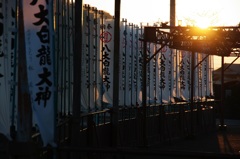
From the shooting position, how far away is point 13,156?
866 centimetres

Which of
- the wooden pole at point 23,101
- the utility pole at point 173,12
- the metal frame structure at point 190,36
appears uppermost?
the utility pole at point 173,12

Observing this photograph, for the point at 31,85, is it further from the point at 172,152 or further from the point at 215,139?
the point at 215,139

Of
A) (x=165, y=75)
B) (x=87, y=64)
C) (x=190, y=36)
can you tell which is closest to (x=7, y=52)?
(x=87, y=64)

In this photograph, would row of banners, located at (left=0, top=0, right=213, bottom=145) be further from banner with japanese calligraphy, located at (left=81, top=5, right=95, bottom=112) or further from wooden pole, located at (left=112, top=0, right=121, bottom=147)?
wooden pole, located at (left=112, top=0, right=121, bottom=147)

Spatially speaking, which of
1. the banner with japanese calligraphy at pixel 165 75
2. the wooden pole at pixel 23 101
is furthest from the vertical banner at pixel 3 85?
the banner with japanese calligraphy at pixel 165 75

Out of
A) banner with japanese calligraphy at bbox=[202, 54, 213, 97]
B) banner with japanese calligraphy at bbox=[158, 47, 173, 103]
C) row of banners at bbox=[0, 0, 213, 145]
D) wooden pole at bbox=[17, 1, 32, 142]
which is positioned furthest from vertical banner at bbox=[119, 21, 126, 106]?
banner with japanese calligraphy at bbox=[202, 54, 213, 97]

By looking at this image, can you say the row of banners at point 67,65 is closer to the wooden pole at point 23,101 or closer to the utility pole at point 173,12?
the wooden pole at point 23,101

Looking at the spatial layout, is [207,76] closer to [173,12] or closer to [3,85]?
[173,12]

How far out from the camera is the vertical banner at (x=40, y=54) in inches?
313

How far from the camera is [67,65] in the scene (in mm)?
17484

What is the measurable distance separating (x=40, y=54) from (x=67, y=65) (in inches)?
376

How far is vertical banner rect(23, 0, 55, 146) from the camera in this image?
7.95 metres

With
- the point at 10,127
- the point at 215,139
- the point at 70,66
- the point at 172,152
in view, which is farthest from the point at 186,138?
the point at 172,152

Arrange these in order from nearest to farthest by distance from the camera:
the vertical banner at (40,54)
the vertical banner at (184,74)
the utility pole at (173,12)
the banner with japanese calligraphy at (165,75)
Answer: the vertical banner at (40,54), the banner with japanese calligraphy at (165,75), the vertical banner at (184,74), the utility pole at (173,12)
